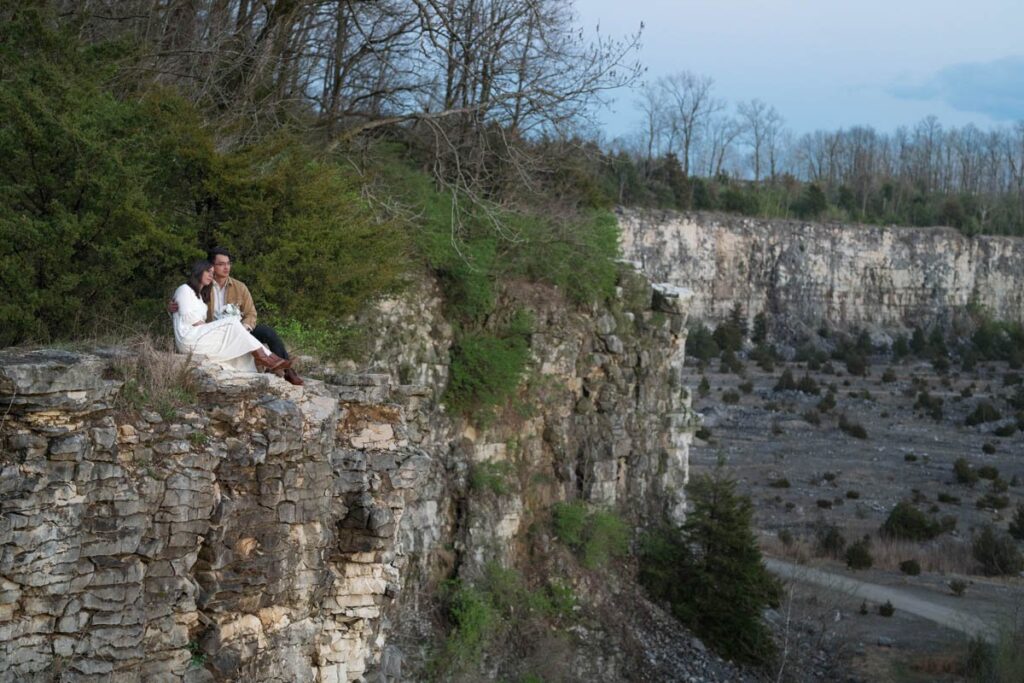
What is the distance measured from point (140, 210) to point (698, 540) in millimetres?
12792

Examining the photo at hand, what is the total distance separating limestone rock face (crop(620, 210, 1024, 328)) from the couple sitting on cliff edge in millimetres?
44052

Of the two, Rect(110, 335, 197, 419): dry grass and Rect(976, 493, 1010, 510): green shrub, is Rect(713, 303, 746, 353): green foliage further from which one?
Rect(110, 335, 197, 419): dry grass

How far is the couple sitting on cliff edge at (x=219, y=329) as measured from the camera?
7680 mm

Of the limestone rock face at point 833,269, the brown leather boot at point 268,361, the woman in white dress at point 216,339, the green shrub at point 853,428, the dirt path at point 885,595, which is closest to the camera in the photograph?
the woman in white dress at point 216,339

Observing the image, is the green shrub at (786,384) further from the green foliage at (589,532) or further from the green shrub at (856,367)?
the green foliage at (589,532)

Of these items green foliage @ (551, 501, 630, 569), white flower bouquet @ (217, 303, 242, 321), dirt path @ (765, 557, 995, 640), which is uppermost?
white flower bouquet @ (217, 303, 242, 321)

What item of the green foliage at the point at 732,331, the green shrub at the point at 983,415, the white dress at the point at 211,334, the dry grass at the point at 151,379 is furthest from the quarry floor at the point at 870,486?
the dry grass at the point at 151,379

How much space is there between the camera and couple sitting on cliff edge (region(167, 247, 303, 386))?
7.68 metres

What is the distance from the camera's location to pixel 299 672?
775 centimetres

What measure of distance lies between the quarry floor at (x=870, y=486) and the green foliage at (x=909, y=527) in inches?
14.9

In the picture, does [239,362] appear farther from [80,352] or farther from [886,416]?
[886,416]

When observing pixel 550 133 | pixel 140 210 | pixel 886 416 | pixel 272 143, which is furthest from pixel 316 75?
pixel 886 416

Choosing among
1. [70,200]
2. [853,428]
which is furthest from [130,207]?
[853,428]

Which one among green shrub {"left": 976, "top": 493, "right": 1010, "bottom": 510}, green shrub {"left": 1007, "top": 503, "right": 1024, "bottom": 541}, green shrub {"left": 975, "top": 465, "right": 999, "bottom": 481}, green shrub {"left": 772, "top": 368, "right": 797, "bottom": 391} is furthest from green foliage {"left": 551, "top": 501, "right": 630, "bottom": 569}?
green shrub {"left": 772, "top": 368, "right": 797, "bottom": 391}
